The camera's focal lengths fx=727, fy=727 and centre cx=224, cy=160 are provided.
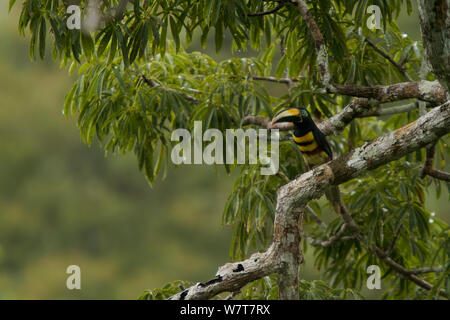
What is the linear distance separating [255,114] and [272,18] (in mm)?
580

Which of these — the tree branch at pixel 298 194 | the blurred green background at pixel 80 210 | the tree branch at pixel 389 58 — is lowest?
the blurred green background at pixel 80 210

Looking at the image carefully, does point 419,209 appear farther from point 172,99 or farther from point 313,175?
point 172,99

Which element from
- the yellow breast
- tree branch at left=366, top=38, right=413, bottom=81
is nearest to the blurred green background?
tree branch at left=366, top=38, right=413, bottom=81

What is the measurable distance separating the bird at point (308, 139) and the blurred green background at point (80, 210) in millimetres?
8418

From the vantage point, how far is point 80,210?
1430 centimetres

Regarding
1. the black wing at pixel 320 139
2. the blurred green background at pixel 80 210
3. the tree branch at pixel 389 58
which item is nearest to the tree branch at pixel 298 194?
the black wing at pixel 320 139

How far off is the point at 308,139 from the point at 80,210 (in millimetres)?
10735

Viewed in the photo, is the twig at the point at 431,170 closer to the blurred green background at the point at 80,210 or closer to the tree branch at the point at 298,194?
the tree branch at the point at 298,194

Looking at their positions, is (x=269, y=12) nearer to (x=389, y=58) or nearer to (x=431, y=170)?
(x=389, y=58)

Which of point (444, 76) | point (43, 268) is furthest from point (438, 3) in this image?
point (43, 268)

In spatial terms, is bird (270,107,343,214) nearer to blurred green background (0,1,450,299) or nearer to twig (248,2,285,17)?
twig (248,2,285,17)

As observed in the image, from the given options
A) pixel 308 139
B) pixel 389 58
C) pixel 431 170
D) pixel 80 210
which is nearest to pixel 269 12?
pixel 308 139

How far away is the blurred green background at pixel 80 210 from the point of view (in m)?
13.1
